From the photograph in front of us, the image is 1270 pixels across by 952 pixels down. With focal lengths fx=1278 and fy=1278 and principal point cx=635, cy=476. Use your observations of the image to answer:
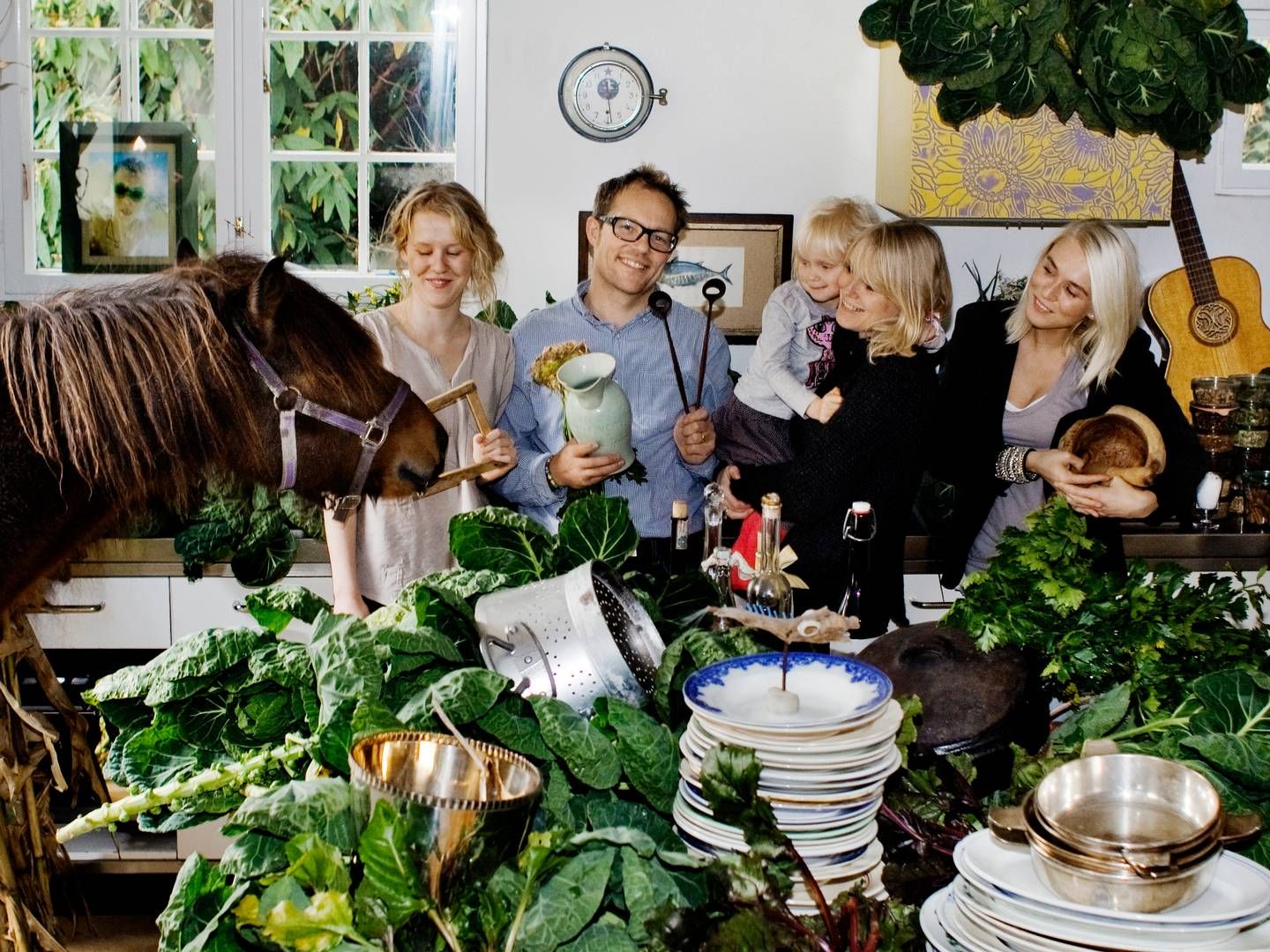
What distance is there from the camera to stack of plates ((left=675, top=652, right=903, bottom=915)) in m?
1.04

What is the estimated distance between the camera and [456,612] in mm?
1436

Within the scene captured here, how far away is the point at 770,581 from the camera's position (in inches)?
71.2

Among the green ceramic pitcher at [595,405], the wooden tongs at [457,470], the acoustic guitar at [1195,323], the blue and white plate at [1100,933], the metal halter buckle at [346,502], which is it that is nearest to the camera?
the blue and white plate at [1100,933]

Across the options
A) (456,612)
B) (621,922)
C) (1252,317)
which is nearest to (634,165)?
(1252,317)

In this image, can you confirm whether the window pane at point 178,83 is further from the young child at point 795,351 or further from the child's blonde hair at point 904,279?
the child's blonde hair at point 904,279

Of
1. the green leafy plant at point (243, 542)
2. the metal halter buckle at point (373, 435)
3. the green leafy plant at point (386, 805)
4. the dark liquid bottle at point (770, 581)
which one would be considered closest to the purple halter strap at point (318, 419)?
the metal halter buckle at point (373, 435)

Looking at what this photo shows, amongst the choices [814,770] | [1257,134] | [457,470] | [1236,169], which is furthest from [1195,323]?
[814,770]

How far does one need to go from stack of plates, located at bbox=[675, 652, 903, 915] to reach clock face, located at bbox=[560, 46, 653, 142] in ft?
9.72

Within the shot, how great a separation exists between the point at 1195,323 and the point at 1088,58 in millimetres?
858

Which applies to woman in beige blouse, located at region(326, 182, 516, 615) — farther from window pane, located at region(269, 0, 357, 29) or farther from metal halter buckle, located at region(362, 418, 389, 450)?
window pane, located at region(269, 0, 357, 29)

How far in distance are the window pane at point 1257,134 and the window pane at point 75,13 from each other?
3444mm

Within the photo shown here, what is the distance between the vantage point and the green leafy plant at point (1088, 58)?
10.1ft

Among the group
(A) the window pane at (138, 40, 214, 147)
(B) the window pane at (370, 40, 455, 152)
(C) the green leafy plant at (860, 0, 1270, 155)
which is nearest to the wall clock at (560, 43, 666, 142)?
(B) the window pane at (370, 40, 455, 152)

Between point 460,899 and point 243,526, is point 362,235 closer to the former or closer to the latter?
point 243,526
